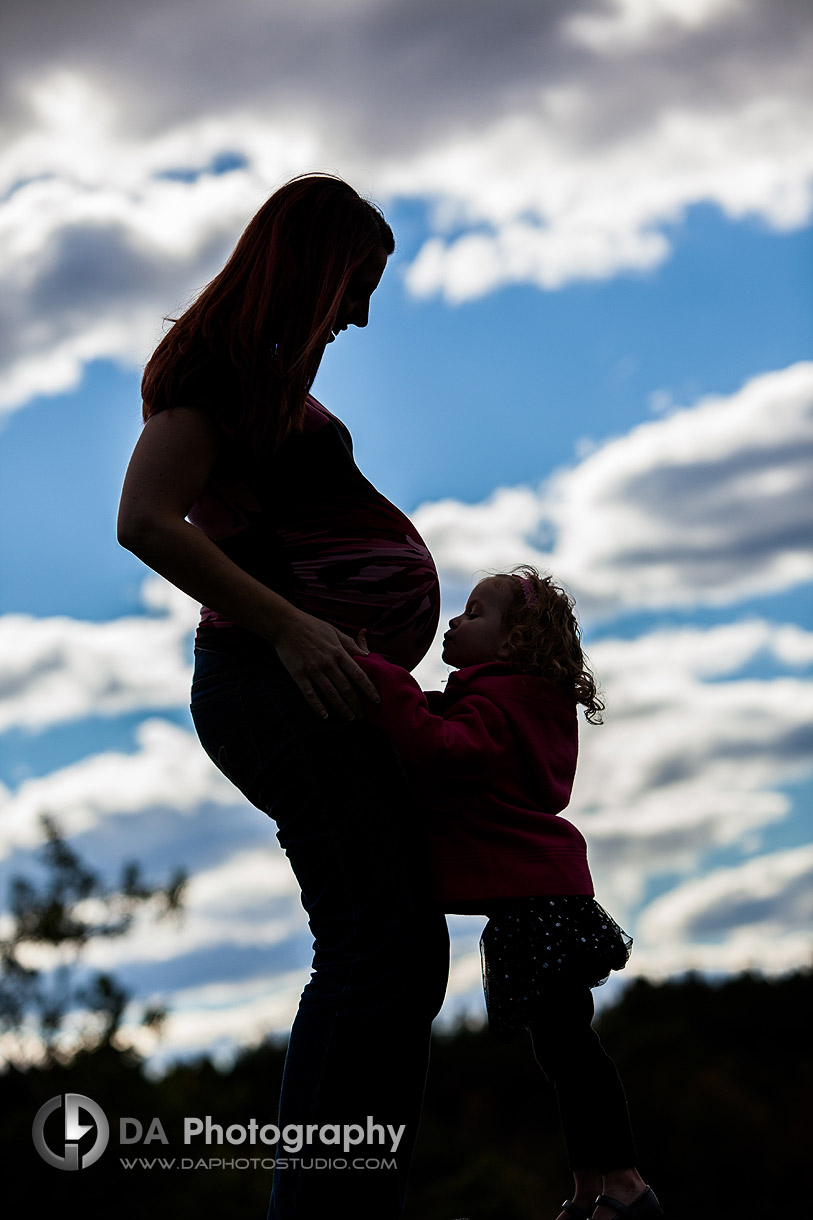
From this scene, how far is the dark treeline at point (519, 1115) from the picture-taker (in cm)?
1284

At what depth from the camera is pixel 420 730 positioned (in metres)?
2.40

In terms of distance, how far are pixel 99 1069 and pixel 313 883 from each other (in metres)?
13.8

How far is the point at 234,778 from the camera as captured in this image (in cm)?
242

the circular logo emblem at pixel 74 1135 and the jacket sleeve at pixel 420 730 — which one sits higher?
the jacket sleeve at pixel 420 730

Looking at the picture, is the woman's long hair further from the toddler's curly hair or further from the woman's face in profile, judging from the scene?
the toddler's curly hair

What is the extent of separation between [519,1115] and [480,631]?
17912 mm

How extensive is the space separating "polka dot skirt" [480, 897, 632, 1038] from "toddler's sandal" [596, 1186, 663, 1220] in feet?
1.24

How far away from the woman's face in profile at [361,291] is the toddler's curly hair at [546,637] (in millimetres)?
724

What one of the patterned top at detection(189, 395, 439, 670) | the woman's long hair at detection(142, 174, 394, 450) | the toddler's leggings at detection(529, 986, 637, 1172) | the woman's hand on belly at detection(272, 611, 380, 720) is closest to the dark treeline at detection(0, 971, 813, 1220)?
the toddler's leggings at detection(529, 986, 637, 1172)

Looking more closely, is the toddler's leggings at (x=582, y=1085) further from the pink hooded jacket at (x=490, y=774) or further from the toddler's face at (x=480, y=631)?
the toddler's face at (x=480, y=631)

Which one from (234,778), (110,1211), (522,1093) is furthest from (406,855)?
(522,1093)

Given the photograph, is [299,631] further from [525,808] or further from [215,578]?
[525,808]

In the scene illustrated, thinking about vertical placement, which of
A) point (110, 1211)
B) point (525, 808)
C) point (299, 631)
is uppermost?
point (299, 631)

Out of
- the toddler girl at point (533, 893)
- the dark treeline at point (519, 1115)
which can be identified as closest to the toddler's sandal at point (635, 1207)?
the toddler girl at point (533, 893)
